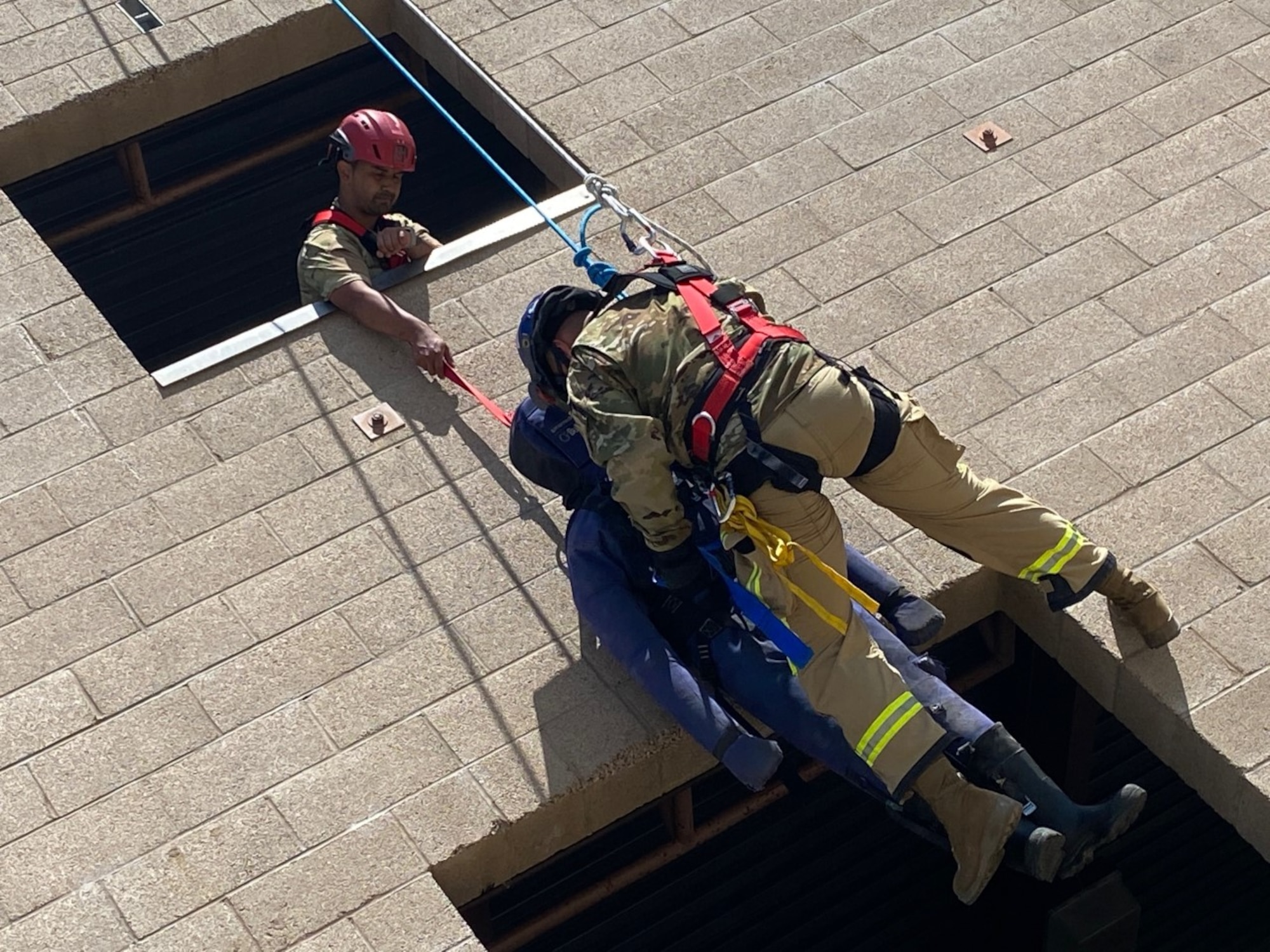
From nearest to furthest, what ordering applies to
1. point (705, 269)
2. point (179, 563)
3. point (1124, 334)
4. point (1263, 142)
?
point (705, 269) < point (179, 563) < point (1124, 334) < point (1263, 142)

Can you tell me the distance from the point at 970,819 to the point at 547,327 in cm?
201

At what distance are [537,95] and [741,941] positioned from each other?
12.8ft

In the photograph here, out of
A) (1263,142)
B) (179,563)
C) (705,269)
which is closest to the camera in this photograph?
(705,269)

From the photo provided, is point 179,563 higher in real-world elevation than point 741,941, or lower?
higher

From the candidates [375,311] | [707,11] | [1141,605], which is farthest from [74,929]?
[707,11]

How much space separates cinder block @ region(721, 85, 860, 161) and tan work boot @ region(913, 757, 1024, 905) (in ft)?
11.5

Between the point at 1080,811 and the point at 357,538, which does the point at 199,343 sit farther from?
the point at 1080,811

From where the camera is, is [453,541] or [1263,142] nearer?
[453,541]

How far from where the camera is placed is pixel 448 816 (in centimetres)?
582

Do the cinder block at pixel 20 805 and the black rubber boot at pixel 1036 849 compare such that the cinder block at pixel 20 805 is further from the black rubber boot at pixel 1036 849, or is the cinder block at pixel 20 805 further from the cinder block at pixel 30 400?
the black rubber boot at pixel 1036 849

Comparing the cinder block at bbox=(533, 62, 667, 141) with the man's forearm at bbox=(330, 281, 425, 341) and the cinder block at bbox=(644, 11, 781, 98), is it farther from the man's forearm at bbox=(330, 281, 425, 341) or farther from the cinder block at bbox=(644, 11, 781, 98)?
the man's forearm at bbox=(330, 281, 425, 341)

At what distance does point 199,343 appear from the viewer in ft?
33.0

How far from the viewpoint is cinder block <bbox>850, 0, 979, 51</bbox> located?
8.80 meters

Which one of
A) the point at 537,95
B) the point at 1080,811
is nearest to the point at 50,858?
the point at 1080,811
